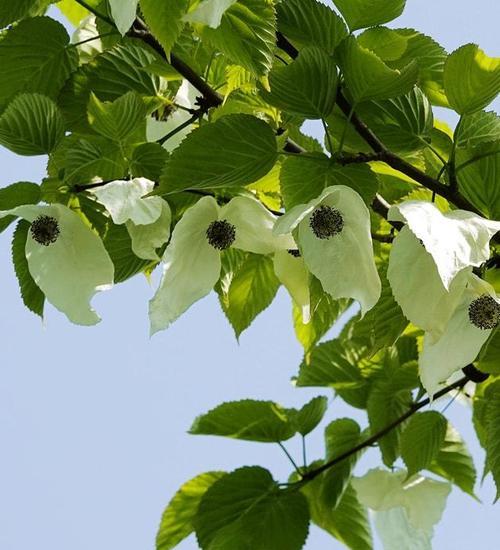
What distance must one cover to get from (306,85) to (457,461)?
0.83 metres

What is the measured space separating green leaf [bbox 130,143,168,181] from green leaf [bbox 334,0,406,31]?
21 centimetres

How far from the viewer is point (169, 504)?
1.50 metres

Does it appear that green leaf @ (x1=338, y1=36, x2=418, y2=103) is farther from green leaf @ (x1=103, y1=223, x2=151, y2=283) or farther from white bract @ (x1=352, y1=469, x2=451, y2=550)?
white bract @ (x1=352, y1=469, x2=451, y2=550)

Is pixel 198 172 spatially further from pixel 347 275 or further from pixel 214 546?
pixel 214 546

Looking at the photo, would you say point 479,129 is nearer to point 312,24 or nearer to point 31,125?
point 312,24

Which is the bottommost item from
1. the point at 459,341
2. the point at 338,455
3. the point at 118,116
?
the point at 459,341

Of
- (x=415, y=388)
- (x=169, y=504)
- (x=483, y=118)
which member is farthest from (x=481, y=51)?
(x=169, y=504)

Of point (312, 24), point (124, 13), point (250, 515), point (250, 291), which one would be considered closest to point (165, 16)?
point (124, 13)

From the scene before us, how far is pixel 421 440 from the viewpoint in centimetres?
137

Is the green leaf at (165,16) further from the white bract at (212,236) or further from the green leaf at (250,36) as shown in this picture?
the white bract at (212,236)

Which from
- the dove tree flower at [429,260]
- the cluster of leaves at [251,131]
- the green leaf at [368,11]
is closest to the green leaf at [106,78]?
the cluster of leaves at [251,131]

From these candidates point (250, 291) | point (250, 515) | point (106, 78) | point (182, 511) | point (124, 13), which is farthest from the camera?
point (182, 511)

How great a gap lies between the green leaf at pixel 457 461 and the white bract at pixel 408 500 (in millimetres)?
33

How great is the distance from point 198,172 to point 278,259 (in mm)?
132
